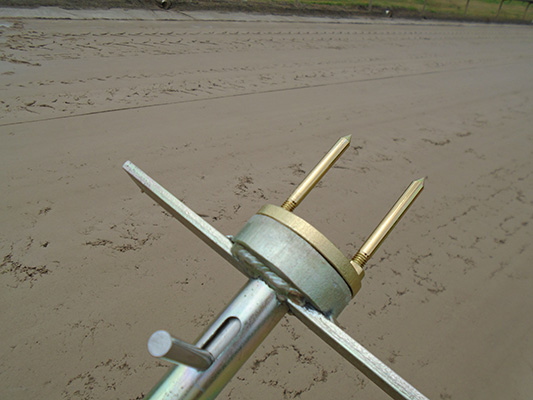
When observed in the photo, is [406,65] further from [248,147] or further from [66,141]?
[66,141]

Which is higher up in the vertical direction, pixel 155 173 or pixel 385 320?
pixel 385 320

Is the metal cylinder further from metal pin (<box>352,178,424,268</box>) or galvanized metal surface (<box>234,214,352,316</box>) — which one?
metal pin (<box>352,178,424,268</box>)

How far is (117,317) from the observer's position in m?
1.47

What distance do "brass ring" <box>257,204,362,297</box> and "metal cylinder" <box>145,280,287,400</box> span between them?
0.09m

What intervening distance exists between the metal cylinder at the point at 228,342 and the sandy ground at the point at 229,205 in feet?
2.93

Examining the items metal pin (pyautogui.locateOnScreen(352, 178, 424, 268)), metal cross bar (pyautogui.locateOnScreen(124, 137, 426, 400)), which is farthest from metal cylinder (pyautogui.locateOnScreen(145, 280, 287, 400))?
metal pin (pyautogui.locateOnScreen(352, 178, 424, 268))

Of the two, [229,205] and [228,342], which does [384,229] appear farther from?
[229,205]

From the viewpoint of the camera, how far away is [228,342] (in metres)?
0.51

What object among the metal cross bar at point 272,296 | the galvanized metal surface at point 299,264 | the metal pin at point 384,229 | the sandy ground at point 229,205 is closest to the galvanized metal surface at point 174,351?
the metal cross bar at point 272,296

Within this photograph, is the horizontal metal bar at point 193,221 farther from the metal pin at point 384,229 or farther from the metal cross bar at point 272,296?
the metal pin at point 384,229

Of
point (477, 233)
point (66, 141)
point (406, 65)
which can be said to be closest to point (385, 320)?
point (477, 233)

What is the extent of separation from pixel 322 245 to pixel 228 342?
0.19 meters

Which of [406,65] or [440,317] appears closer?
[440,317]

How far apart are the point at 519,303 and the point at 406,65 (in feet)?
13.5
